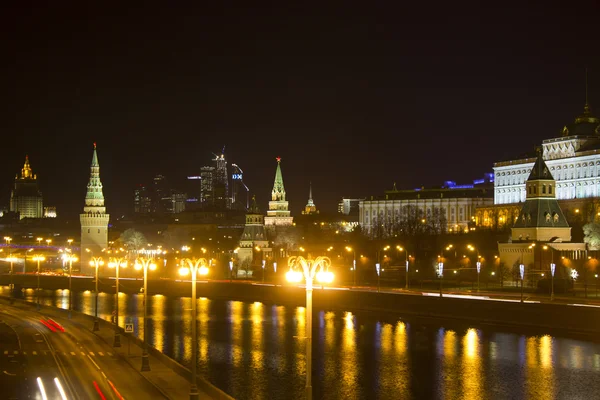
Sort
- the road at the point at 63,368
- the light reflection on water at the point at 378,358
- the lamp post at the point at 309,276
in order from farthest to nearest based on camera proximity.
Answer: the light reflection on water at the point at 378,358 < the road at the point at 63,368 < the lamp post at the point at 309,276

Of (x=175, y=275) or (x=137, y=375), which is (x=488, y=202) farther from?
(x=137, y=375)

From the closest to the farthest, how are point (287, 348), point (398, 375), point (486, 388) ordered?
point (486, 388)
point (398, 375)
point (287, 348)

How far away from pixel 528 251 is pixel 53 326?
41.0m

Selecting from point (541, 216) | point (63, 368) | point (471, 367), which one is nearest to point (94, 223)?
point (541, 216)

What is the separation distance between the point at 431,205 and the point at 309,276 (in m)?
157

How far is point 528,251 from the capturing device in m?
83.5

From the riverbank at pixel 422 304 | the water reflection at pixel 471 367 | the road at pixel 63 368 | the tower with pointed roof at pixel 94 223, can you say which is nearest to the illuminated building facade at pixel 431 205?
the tower with pointed roof at pixel 94 223

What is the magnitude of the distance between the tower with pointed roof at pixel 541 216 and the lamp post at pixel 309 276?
184 feet

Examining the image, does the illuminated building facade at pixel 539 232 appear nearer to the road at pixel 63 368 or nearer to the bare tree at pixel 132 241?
the road at pixel 63 368

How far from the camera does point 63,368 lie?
43.3 meters

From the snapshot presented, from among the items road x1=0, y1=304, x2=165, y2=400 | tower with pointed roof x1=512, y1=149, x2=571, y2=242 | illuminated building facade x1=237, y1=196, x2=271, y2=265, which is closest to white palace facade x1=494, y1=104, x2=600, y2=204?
illuminated building facade x1=237, y1=196, x2=271, y2=265

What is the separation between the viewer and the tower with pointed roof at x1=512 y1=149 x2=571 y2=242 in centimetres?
8506

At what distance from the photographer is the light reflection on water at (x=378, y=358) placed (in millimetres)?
47094

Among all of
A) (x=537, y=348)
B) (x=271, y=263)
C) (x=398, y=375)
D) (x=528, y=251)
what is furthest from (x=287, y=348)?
(x=271, y=263)
